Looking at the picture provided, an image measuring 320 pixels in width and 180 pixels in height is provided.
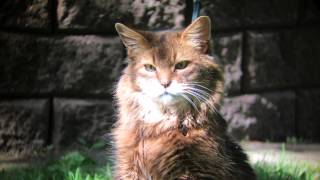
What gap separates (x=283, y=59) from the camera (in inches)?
239

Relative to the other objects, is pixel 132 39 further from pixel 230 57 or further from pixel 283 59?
pixel 283 59

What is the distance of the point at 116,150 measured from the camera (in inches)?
157

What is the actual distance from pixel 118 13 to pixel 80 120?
0.95m

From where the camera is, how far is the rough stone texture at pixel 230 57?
5.74 metres

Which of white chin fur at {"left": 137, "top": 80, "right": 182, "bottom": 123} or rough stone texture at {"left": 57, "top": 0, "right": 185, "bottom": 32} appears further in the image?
rough stone texture at {"left": 57, "top": 0, "right": 185, "bottom": 32}

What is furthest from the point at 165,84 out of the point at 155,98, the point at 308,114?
the point at 308,114

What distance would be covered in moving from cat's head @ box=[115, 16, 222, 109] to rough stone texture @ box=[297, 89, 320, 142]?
252cm

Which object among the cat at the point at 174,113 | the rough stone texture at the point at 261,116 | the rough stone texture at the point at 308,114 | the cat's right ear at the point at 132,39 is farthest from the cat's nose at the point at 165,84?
the rough stone texture at the point at 308,114

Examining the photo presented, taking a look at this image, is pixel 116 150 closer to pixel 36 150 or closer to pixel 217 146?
pixel 217 146

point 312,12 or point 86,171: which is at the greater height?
point 312,12

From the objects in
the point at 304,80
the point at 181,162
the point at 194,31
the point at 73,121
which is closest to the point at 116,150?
the point at 181,162

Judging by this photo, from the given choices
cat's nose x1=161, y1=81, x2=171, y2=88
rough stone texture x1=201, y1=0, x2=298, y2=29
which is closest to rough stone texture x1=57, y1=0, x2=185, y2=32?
rough stone texture x1=201, y1=0, x2=298, y2=29

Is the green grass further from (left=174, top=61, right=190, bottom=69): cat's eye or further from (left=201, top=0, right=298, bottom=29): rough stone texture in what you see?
(left=201, top=0, right=298, bottom=29): rough stone texture

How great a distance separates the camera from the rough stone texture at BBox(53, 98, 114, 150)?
545cm
